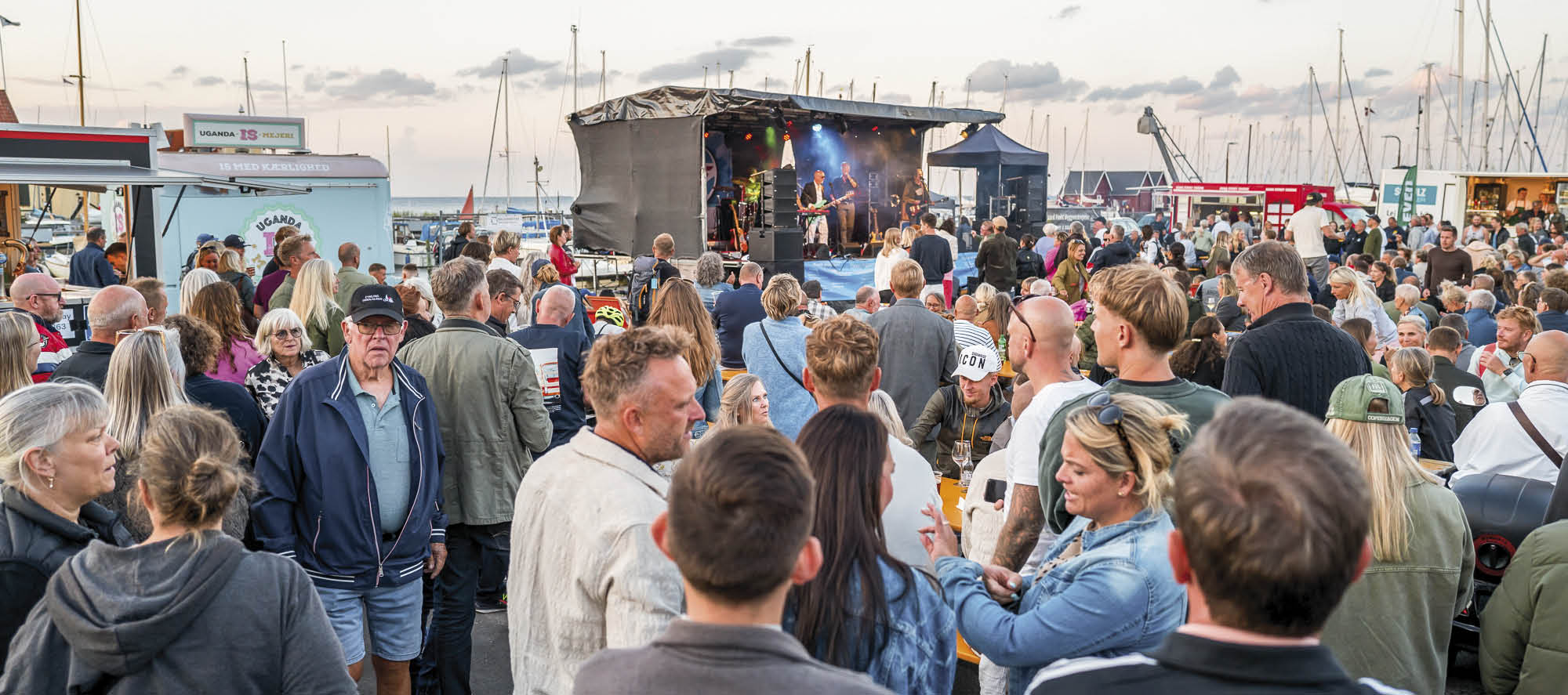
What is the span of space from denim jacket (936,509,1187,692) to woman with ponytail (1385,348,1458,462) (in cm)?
340

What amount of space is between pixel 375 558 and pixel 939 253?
8.20m

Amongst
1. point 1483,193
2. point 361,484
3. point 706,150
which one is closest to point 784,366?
point 361,484

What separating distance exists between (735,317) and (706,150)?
1247 cm

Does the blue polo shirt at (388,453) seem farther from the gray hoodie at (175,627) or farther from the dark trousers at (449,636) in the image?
the gray hoodie at (175,627)

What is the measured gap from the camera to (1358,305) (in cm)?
712

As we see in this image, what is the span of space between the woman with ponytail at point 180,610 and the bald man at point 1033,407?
1601 mm

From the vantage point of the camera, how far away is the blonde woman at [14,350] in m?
3.46

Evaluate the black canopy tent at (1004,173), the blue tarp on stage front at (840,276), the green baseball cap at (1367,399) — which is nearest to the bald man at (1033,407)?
the green baseball cap at (1367,399)

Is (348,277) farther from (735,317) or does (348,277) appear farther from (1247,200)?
(1247,200)

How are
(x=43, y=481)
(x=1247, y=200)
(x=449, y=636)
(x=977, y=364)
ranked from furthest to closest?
(x=1247, y=200)
(x=977, y=364)
(x=449, y=636)
(x=43, y=481)

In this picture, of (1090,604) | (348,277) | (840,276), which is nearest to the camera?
(1090,604)

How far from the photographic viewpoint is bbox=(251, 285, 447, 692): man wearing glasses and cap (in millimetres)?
3090

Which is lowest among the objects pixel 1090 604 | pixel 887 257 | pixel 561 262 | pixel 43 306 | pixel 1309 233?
pixel 1090 604

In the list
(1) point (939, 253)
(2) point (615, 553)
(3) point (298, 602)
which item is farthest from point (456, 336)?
(1) point (939, 253)
